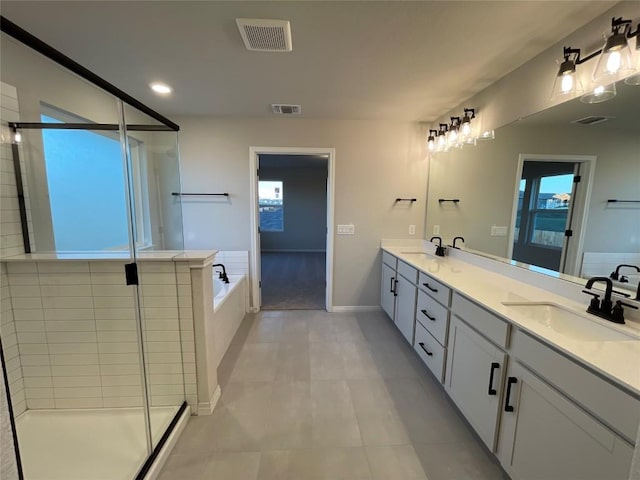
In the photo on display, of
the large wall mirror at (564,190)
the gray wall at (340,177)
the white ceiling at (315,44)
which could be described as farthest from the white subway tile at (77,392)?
the large wall mirror at (564,190)

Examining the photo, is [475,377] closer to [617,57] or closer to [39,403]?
[617,57]

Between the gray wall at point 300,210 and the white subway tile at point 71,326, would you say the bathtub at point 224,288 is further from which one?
the gray wall at point 300,210

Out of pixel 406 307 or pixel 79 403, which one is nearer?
pixel 79 403

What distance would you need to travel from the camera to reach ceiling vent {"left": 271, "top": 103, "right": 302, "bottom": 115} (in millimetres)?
2848

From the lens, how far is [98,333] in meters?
1.74

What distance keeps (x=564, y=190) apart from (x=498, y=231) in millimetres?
663

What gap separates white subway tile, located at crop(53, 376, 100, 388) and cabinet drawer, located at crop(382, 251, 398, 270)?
2.74 metres

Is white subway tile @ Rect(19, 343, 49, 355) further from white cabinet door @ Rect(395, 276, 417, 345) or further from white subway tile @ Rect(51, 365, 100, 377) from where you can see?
white cabinet door @ Rect(395, 276, 417, 345)

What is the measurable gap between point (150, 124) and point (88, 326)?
1498mm

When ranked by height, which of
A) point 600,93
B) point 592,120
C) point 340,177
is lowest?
point 340,177

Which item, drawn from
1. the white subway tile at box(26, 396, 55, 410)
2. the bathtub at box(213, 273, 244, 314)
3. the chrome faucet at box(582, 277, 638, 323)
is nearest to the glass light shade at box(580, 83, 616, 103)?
the chrome faucet at box(582, 277, 638, 323)

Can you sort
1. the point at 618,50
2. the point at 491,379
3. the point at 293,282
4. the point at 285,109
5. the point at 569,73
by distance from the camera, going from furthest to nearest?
the point at 293,282
the point at 285,109
the point at 569,73
the point at 491,379
the point at 618,50

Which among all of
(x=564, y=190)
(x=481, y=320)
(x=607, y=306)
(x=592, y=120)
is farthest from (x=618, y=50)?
(x=481, y=320)

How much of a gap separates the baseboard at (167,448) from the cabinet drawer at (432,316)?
187cm
